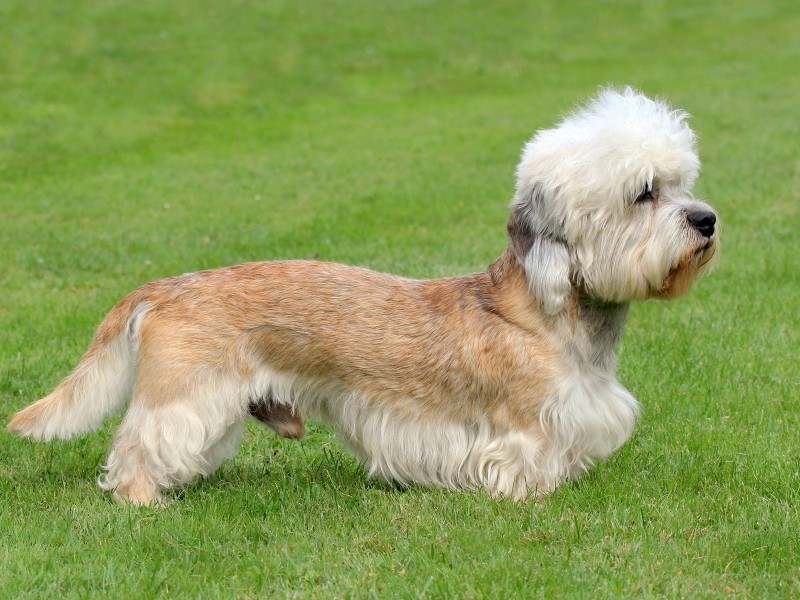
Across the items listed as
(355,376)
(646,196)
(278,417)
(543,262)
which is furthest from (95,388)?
(646,196)

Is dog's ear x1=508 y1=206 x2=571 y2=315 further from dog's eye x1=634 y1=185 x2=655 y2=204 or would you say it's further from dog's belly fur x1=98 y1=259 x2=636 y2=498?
dog's eye x1=634 y1=185 x2=655 y2=204

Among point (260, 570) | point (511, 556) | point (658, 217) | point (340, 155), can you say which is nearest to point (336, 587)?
point (260, 570)

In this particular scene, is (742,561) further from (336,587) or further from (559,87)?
(559,87)

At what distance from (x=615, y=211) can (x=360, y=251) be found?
582cm

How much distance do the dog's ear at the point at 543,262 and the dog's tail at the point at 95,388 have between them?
183 cm

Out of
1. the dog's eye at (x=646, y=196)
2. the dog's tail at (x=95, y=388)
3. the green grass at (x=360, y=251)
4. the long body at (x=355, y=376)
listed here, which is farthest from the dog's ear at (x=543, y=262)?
the dog's tail at (x=95, y=388)

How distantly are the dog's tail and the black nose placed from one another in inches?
101

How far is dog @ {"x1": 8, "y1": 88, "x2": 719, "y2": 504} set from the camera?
458cm

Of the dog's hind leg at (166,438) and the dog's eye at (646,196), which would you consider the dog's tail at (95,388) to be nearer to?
the dog's hind leg at (166,438)

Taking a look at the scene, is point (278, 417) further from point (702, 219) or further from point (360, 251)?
point (360, 251)

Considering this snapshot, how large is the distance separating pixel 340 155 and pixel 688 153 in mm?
12171

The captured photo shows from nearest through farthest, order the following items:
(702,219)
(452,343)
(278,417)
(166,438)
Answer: (702,219) < (166,438) < (452,343) < (278,417)

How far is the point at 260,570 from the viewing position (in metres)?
4.27

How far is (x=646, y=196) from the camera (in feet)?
15.1
